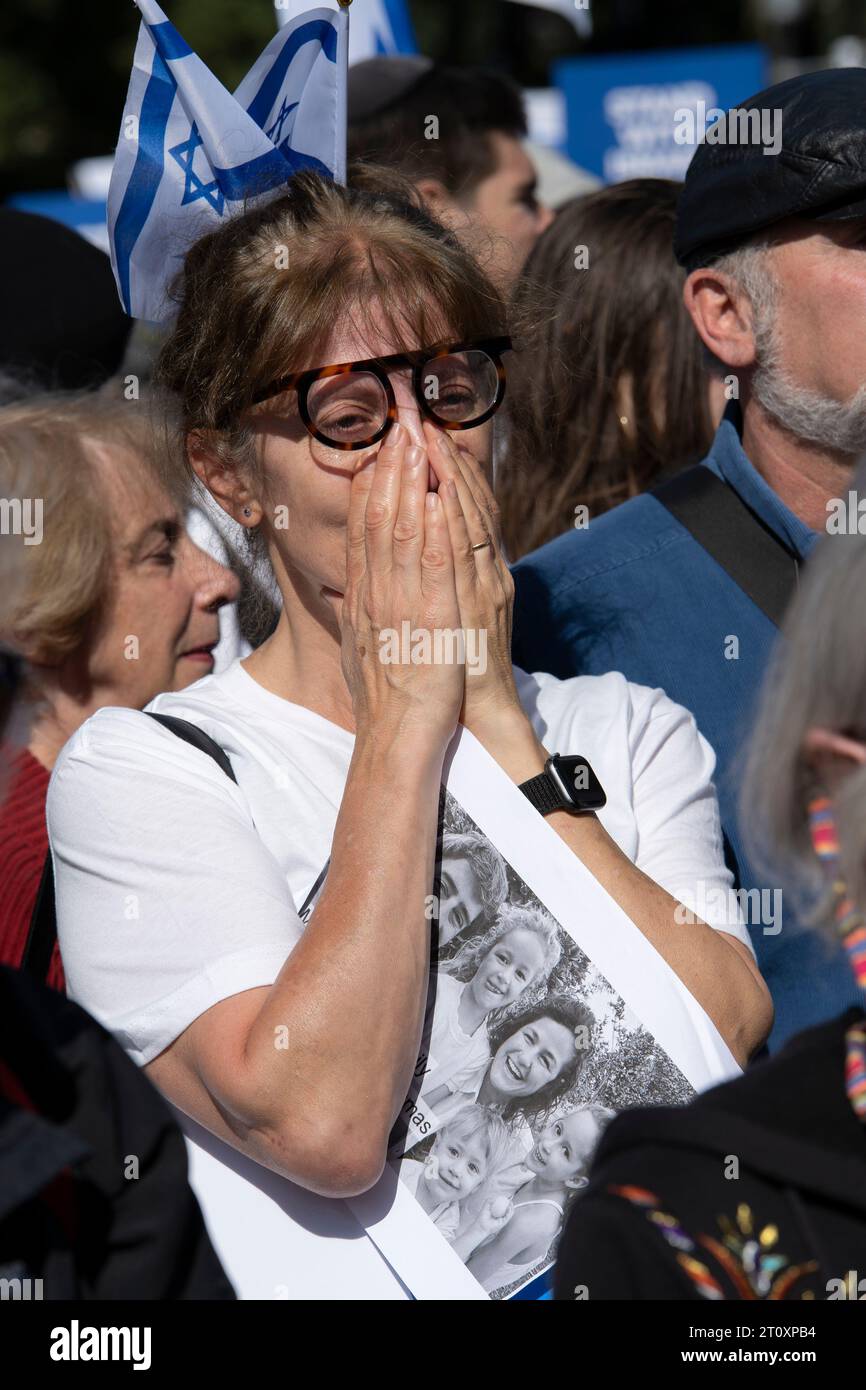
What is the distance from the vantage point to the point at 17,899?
8.82 feet

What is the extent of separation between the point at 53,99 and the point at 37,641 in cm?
2409

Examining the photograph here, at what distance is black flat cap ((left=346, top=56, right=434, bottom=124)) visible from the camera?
16.5 ft

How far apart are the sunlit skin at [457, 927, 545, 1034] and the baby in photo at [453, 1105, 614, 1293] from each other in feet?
0.53

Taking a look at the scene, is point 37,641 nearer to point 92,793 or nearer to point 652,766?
point 92,793

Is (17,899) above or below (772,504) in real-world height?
below

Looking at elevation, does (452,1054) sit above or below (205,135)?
below

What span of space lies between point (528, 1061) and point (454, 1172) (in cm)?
16

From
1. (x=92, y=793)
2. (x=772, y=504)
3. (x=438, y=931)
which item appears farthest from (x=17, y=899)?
(x=772, y=504)

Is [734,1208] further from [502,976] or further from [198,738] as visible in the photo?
[198,738]

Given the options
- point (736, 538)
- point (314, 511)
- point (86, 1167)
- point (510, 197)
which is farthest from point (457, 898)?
point (510, 197)

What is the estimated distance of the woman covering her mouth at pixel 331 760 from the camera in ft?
6.70

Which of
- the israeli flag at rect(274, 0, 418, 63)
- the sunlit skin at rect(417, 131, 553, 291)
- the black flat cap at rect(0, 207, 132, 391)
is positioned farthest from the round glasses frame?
the israeli flag at rect(274, 0, 418, 63)

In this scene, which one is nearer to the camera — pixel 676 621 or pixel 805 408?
pixel 676 621

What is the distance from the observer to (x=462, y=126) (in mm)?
5234
